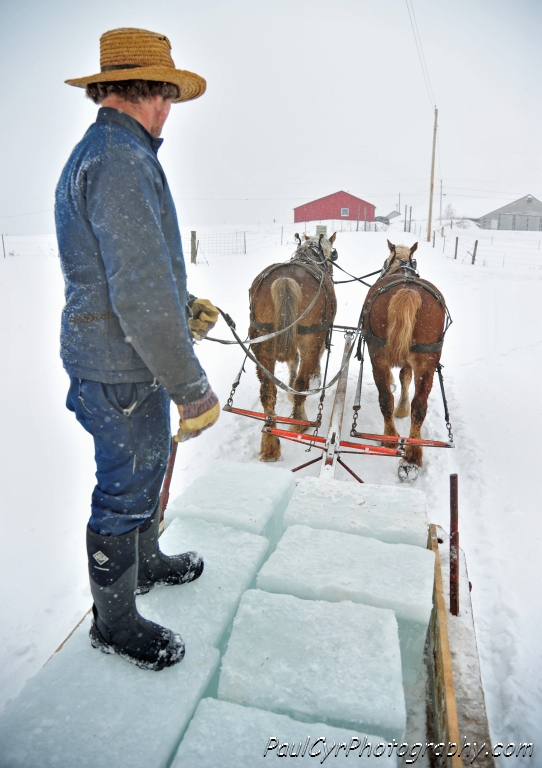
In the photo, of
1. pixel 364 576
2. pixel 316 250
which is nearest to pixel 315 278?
pixel 316 250

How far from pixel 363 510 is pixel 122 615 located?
4.53 feet

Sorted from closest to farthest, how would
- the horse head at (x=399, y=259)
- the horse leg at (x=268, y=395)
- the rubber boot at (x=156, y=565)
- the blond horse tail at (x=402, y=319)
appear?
the rubber boot at (x=156, y=565)
the blond horse tail at (x=402, y=319)
the horse leg at (x=268, y=395)
the horse head at (x=399, y=259)

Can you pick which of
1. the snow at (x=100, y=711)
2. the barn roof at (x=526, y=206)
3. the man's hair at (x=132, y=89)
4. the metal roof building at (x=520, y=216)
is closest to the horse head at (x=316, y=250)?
the man's hair at (x=132, y=89)

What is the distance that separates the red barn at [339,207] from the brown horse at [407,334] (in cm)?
4127

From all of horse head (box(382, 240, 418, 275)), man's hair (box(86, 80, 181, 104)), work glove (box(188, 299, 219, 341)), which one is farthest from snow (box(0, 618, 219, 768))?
horse head (box(382, 240, 418, 275))

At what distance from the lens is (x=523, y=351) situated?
9.06m

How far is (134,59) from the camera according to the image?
161cm

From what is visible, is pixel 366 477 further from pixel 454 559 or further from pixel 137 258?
pixel 137 258

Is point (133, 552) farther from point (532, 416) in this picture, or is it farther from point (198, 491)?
point (532, 416)

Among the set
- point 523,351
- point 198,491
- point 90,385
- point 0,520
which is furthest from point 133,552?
point 523,351

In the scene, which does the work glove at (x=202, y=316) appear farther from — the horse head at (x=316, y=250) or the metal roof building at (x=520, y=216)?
the metal roof building at (x=520, y=216)

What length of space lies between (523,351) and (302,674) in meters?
8.82

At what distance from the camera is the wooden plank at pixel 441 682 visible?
4.90 ft

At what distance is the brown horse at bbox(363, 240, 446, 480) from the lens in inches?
174
